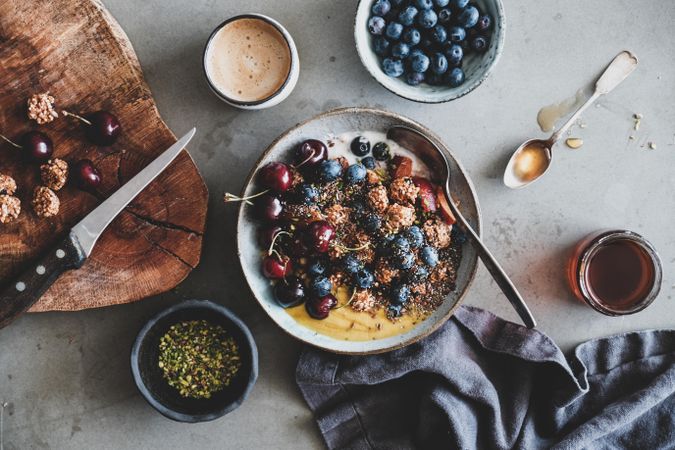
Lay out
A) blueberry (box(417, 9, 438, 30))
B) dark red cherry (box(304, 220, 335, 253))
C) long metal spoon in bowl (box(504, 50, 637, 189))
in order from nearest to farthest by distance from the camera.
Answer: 1. dark red cherry (box(304, 220, 335, 253))
2. blueberry (box(417, 9, 438, 30))
3. long metal spoon in bowl (box(504, 50, 637, 189))

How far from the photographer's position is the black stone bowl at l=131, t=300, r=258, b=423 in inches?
65.6

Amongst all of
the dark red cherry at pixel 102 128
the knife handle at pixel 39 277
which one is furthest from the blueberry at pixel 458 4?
the knife handle at pixel 39 277

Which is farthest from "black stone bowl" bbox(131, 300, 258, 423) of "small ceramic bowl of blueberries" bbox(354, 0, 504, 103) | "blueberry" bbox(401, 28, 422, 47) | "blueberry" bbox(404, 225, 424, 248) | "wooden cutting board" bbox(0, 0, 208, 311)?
"blueberry" bbox(401, 28, 422, 47)

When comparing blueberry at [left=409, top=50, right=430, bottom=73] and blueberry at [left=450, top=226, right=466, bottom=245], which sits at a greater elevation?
blueberry at [left=409, top=50, right=430, bottom=73]

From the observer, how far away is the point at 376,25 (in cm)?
171

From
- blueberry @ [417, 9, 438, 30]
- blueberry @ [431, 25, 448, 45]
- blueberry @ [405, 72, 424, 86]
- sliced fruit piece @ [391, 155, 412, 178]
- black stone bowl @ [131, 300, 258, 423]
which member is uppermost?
blueberry @ [417, 9, 438, 30]

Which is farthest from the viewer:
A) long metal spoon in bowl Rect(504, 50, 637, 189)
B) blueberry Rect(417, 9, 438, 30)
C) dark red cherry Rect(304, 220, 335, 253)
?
long metal spoon in bowl Rect(504, 50, 637, 189)

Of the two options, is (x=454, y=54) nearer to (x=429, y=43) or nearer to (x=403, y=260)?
(x=429, y=43)

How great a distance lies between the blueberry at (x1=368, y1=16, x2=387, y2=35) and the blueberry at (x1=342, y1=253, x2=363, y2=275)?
661 mm

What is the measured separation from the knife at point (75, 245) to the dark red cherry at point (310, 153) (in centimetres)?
30

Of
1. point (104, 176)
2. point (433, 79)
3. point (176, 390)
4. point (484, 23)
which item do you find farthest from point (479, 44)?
point (176, 390)

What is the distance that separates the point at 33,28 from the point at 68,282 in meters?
0.72

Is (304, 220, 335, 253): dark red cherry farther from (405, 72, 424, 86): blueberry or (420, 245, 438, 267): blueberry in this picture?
(405, 72, 424, 86): blueberry

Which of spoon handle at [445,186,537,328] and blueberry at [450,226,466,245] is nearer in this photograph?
spoon handle at [445,186,537,328]
